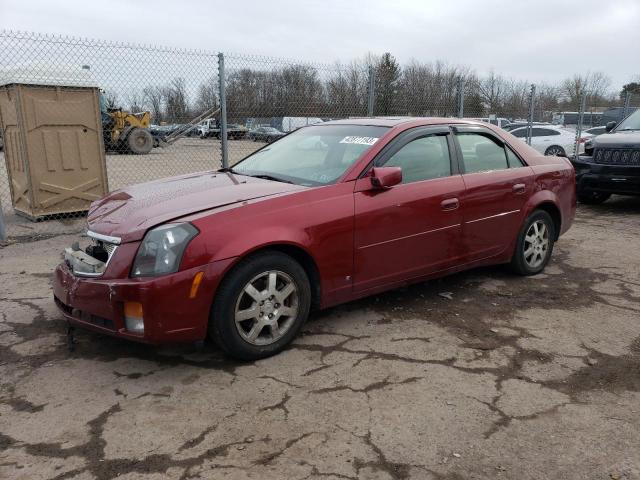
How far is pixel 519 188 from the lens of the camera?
4.94 m

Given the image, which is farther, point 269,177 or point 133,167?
point 133,167

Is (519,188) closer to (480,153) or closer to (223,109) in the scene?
(480,153)

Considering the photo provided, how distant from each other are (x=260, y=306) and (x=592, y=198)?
8.44 metres

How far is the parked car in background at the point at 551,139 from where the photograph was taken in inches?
689

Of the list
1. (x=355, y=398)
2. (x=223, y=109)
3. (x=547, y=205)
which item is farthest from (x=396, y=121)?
(x=223, y=109)

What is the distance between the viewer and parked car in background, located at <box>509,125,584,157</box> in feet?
57.4

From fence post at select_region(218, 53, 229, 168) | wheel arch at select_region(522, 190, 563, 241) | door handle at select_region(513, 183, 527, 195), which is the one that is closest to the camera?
door handle at select_region(513, 183, 527, 195)

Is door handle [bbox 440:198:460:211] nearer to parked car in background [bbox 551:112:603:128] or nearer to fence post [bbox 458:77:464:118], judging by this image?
fence post [bbox 458:77:464:118]

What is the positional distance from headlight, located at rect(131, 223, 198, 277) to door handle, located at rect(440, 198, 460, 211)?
6.79ft

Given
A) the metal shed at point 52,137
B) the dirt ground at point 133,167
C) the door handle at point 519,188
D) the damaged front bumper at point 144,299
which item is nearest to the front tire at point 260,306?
the damaged front bumper at point 144,299

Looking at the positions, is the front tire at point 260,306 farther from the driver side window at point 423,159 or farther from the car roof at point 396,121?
the car roof at point 396,121

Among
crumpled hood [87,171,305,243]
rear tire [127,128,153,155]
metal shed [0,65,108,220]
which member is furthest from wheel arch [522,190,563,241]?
rear tire [127,128,153,155]

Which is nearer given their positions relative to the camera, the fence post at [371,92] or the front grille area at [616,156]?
the front grille area at [616,156]

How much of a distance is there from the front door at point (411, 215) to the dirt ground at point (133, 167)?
217cm
